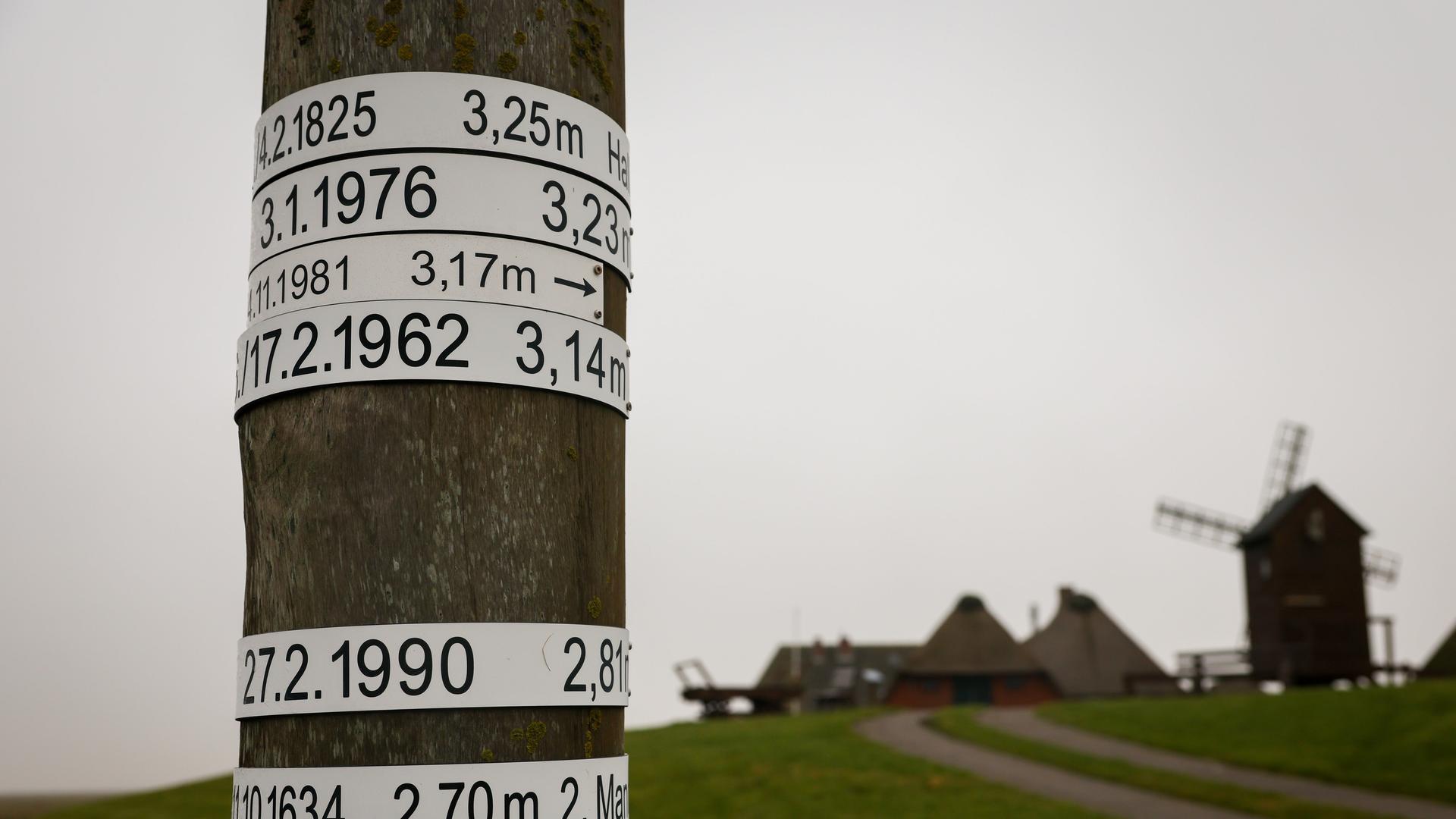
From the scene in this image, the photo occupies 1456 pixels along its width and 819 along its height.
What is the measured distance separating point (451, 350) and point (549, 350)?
18cm

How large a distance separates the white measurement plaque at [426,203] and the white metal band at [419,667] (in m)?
0.70

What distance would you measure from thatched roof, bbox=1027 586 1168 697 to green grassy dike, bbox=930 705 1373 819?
2399cm

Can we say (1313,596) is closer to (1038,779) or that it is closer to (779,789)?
(1038,779)

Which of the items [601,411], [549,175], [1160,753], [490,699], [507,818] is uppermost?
[549,175]

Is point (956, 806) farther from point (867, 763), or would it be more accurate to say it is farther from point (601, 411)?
point (601, 411)

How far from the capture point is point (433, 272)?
2.22 meters

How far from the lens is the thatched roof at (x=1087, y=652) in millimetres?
50031

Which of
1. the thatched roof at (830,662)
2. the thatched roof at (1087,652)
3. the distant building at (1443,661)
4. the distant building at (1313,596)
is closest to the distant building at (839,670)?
the thatched roof at (830,662)

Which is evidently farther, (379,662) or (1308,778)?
(1308,778)

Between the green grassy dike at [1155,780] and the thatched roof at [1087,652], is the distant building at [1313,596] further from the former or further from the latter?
the green grassy dike at [1155,780]

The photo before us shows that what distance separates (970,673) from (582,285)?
48454 millimetres

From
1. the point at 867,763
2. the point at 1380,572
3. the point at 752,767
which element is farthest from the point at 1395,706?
the point at 1380,572

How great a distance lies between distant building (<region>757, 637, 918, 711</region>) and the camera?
54.9m

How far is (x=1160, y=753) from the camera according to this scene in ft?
76.4
